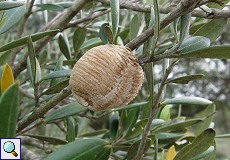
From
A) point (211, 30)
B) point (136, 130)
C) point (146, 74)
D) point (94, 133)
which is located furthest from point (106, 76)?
point (94, 133)

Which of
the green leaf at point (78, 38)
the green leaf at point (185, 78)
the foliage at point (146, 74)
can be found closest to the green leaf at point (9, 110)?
the foliage at point (146, 74)

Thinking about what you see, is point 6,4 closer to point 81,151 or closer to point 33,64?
point 33,64

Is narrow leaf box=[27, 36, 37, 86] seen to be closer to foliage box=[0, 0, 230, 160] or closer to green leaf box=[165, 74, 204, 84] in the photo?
foliage box=[0, 0, 230, 160]

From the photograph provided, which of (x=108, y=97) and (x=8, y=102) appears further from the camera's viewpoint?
(x=108, y=97)

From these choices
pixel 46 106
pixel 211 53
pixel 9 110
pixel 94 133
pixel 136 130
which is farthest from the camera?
pixel 94 133

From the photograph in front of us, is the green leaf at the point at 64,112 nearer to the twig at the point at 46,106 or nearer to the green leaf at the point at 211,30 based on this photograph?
the twig at the point at 46,106

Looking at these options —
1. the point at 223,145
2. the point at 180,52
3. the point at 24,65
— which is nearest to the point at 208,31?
the point at 180,52

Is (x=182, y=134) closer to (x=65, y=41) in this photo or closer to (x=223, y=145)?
(x=65, y=41)

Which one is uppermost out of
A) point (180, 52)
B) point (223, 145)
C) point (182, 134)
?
point (180, 52)
